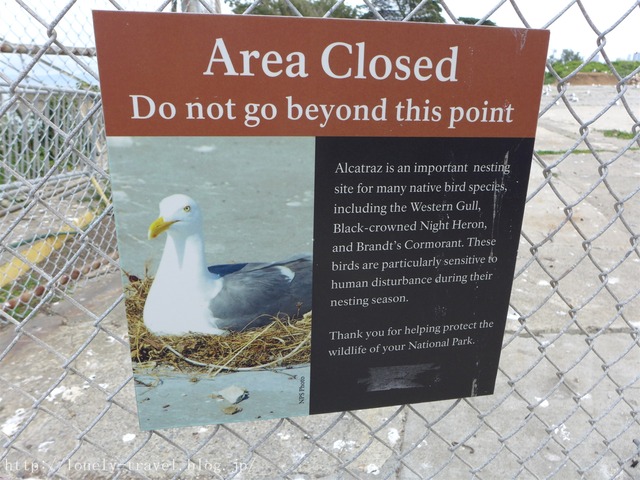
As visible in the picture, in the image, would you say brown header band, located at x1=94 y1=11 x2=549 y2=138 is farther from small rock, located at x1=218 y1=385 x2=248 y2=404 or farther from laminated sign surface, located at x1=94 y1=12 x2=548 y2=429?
small rock, located at x1=218 y1=385 x2=248 y2=404

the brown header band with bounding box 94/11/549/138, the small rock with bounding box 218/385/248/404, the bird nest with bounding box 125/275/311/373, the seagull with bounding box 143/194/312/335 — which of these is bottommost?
the small rock with bounding box 218/385/248/404

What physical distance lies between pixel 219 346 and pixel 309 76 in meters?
0.64

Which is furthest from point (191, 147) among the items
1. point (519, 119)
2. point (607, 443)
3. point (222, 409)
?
point (607, 443)

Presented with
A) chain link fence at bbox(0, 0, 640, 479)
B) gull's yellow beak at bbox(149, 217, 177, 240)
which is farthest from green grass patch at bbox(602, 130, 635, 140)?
gull's yellow beak at bbox(149, 217, 177, 240)

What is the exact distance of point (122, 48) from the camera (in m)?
0.91

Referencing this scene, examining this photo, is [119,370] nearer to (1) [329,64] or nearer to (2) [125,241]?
(2) [125,241]

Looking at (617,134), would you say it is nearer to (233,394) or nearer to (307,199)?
(307,199)

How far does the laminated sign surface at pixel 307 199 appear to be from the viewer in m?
0.94

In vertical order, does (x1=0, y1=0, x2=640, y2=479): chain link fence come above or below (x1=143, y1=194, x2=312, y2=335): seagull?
below

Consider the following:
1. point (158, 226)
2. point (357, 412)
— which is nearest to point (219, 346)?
point (158, 226)

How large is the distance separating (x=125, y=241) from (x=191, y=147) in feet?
0.80

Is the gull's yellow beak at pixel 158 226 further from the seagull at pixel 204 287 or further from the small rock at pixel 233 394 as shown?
the small rock at pixel 233 394

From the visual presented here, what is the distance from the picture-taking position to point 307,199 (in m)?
1.07

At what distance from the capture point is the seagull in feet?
3.31
